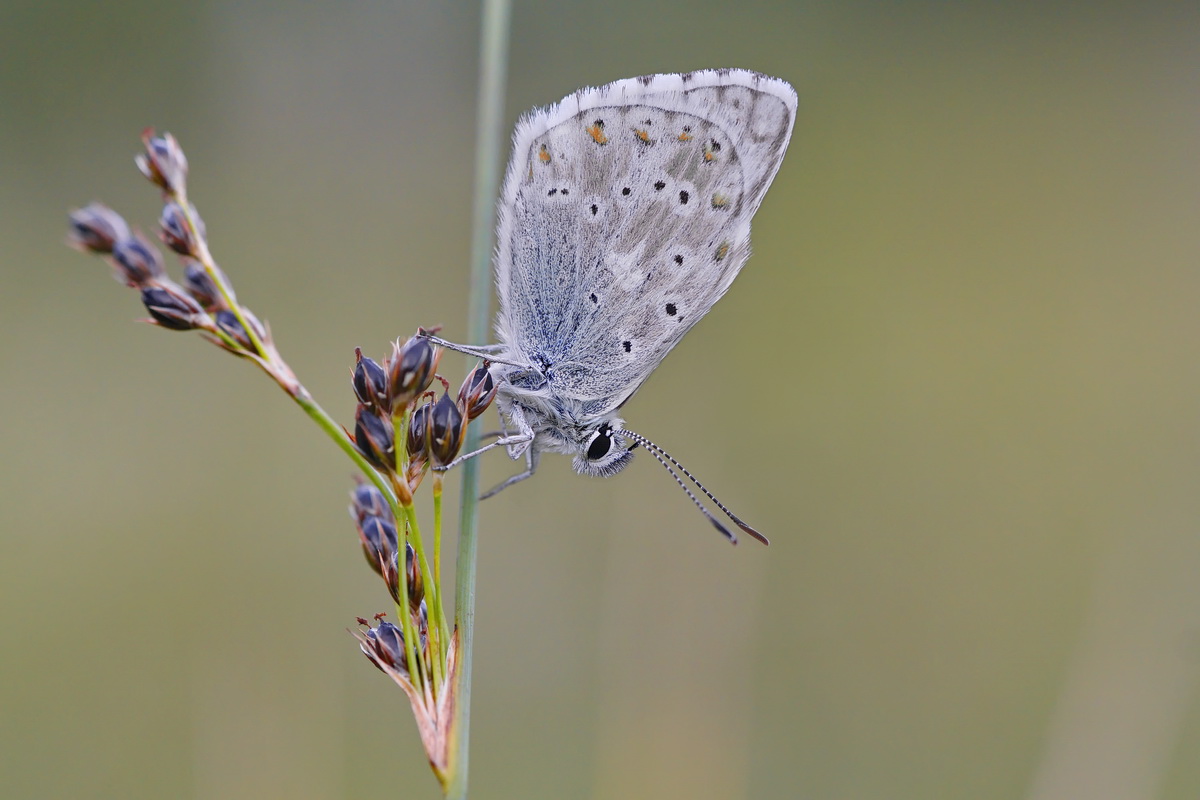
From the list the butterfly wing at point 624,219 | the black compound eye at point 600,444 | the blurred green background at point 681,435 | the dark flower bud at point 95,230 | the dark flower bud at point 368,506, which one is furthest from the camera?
the blurred green background at point 681,435

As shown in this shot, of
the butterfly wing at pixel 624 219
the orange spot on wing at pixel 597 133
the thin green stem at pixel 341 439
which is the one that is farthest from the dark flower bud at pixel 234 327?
the orange spot on wing at pixel 597 133

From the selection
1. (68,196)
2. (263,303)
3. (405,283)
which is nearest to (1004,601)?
(405,283)

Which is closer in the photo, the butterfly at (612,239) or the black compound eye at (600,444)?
the butterfly at (612,239)

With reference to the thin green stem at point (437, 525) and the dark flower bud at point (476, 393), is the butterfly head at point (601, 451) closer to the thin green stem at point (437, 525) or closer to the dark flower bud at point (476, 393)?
the dark flower bud at point (476, 393)

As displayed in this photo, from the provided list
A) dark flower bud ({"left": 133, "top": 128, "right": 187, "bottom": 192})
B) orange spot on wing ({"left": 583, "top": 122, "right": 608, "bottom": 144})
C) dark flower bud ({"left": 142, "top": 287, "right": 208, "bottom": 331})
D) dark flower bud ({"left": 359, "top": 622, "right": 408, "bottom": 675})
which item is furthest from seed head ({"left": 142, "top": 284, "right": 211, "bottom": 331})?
orange spot on wing ({"left": 583, "top": 122, "right": 608, "bottom": 144})

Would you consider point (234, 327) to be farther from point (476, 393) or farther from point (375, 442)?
point (476, 393)
